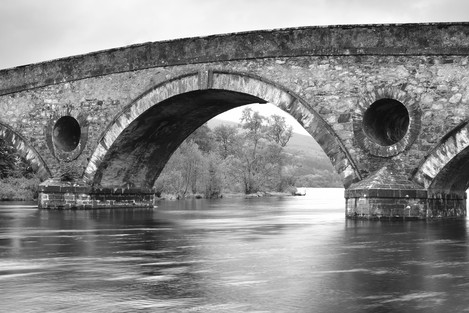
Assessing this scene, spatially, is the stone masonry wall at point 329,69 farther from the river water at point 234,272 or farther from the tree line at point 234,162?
the tree line at point 234,162

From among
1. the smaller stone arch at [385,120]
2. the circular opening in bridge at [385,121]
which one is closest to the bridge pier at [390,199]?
the smaller stone arch at [385,120]

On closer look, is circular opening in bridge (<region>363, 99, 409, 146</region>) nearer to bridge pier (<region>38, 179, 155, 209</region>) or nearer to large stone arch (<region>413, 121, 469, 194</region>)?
large stone arch (<region>413, 121, 469, 194</region>)

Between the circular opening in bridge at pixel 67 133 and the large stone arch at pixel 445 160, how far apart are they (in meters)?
10.9

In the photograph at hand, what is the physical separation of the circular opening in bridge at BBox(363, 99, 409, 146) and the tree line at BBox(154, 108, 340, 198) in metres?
24.2

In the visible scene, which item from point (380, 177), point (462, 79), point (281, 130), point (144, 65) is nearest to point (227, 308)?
point (380, 177)

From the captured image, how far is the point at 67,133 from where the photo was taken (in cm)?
2088

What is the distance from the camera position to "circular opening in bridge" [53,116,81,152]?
20.4 meters

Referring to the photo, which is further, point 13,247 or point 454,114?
point 454,114

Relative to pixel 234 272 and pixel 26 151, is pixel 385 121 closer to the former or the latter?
pixel 234 272

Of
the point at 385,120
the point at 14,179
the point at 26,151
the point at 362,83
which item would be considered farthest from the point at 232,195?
the point at 362,83

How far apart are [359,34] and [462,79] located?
240 centimetres

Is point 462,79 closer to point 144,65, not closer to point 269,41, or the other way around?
point 269,41

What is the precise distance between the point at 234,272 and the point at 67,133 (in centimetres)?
1563

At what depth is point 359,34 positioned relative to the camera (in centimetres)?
1492
